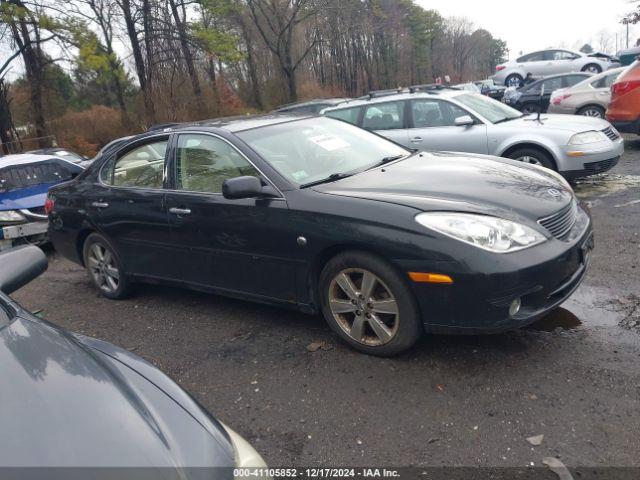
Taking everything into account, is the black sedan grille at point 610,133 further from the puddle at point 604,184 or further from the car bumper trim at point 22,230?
the car bumper trim at point 22,230

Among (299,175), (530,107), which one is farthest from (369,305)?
(530,107)

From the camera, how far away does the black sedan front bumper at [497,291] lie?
3078 mm

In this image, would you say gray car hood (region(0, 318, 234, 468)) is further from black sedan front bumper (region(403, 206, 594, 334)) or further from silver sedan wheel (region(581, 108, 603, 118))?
silver sedan wheel (region(581, 108, 603, 118))

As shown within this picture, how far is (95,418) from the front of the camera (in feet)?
5.89

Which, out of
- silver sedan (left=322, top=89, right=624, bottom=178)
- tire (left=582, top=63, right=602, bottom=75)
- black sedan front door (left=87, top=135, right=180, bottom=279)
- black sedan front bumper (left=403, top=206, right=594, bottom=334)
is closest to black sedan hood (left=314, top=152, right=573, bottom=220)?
black sedan front bumper (left=403, top=206, right=594, bottom=334)

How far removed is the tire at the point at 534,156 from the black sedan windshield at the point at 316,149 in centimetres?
361

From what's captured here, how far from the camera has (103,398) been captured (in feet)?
6.26

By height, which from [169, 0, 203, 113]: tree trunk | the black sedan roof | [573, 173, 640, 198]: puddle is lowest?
[573, 173, 640, 198]: puddle

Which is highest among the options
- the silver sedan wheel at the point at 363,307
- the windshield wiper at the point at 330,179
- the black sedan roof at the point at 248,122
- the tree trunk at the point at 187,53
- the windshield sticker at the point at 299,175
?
the tree trunk at the point at 187,53

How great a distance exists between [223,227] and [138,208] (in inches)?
42.4

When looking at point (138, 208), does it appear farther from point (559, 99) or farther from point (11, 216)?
point (559, 99)

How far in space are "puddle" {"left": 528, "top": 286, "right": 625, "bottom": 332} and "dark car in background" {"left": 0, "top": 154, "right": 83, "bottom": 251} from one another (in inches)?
252

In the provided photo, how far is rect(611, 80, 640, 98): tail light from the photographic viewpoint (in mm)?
10234

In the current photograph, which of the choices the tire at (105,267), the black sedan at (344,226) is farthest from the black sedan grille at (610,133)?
the tire at (105,267)
